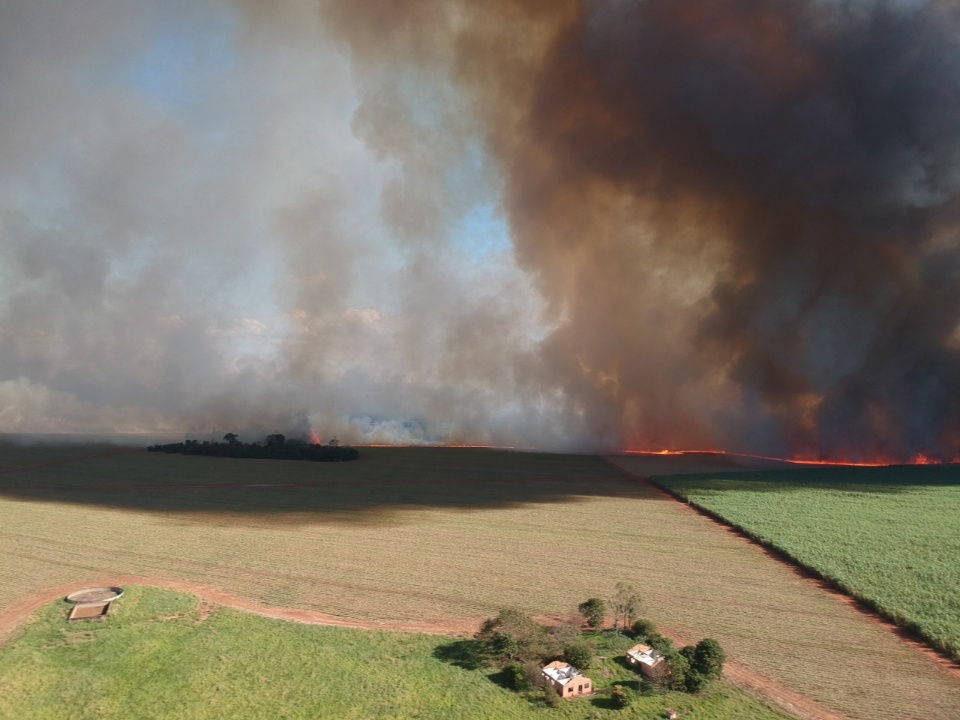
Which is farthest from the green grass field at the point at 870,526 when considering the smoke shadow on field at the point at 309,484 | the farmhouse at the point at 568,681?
the farmhouse at the point at 568,681

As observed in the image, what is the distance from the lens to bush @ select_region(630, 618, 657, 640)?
17.1 m

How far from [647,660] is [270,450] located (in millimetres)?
53157

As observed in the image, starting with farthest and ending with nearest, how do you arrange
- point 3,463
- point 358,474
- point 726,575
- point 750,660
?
point 3,463, point 358,474, point 726,575, point 750,660

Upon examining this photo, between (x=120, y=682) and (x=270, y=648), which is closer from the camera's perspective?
(x=120, y=682)

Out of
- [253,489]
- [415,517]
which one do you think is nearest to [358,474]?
[253,489]

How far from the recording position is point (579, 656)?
1540cm

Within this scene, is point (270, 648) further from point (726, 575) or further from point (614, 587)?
point (726, 575)

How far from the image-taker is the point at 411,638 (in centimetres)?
1730

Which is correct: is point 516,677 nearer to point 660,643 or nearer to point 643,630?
point 660,643

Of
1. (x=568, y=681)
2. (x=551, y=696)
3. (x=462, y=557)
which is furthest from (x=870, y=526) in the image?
(x=551, y=696)

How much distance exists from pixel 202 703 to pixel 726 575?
59.7 feet

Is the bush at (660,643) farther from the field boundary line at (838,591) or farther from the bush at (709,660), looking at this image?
the field boundary line at (838,591)

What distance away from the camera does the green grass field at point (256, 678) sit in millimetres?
13688

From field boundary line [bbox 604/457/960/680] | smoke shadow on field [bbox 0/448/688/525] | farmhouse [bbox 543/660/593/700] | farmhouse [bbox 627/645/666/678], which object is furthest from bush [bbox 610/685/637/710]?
smoke shadow on field [bbox 0/448/688/525]
